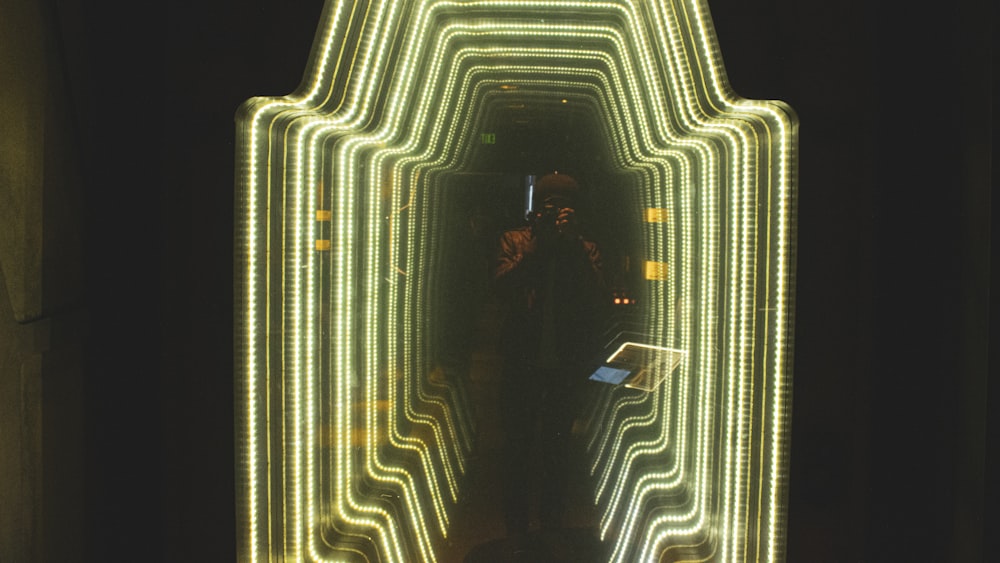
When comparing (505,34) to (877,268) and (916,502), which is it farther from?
(916,502)

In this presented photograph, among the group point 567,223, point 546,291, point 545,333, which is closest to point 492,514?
point 545,333

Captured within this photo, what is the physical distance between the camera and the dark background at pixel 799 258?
A: 2139mm

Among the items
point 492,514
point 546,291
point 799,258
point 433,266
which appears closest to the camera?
point 799,258

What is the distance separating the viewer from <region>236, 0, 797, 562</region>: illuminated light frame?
5.02ft

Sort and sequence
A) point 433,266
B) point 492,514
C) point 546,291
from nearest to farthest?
point 546,291 → point 492,514 → point 433,266

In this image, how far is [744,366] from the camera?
5.59ft

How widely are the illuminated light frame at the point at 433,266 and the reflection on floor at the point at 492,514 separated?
3.1 inches

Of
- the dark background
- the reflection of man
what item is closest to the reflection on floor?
the reflection of man

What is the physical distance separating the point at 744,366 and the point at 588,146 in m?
1.26

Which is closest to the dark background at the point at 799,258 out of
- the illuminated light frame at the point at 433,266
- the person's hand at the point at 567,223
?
the illuminated light frame at the point at 433,266

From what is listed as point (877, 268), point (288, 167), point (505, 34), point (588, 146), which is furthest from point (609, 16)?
point (877, 268)

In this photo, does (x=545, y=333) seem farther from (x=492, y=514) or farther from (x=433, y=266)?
(x=492, y=514)

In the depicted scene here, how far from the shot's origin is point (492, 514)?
8.55 feet

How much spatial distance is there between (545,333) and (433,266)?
712 mm
